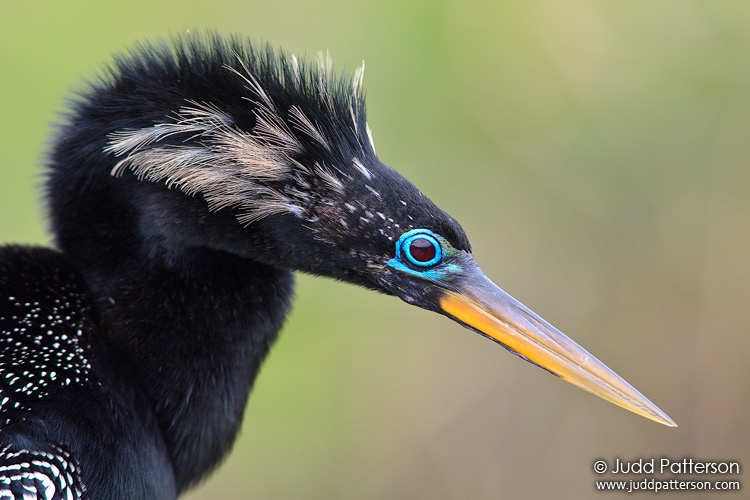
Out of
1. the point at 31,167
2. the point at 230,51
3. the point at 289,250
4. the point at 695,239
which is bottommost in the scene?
the point at 289,250

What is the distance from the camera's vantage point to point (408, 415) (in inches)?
247

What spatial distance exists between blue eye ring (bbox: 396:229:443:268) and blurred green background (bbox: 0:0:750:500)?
119 inches

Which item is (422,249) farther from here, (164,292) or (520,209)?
(520,209)

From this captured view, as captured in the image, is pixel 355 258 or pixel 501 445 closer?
pixel 355 258

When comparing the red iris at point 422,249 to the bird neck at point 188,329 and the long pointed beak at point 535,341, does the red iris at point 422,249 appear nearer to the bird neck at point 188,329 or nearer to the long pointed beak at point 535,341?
the long pointed beak at point 535,341

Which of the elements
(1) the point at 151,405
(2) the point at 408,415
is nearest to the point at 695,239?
(2) the point at 408,415

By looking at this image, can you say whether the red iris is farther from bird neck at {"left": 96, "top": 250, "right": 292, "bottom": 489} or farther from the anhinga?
bird neck at {"left": 96, "top": 250, "right": 292, "bottom": 489}

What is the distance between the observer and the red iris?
3006 mm

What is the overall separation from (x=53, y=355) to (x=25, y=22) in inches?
144

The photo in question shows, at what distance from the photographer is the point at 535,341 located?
3.03m

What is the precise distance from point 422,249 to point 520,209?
3.16 m

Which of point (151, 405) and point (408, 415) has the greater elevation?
point (408, 415)

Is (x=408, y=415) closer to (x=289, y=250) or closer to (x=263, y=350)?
(x=263, y=350)
